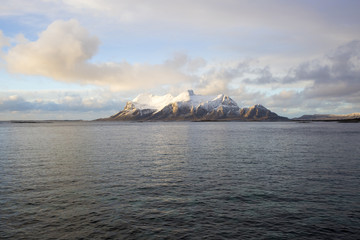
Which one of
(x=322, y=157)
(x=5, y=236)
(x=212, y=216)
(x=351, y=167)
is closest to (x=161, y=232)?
(x=212, y=216)

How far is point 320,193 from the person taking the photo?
92.0 feet

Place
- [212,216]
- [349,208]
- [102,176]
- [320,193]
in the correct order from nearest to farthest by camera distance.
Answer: [212,216], [349,208], [320,193], [102,176]

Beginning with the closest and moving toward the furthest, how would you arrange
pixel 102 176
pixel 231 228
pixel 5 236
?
pixel 5 236, pixel 231 228, pixel 102 176

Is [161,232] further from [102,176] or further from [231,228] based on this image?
[102,176]

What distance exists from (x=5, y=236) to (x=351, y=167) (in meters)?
46.6

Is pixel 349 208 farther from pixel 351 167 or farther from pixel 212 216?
pixel 351 167

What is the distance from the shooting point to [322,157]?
5278 centimetres

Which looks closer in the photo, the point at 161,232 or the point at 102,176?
the point at 161,232

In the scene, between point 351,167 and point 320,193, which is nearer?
point 320,193

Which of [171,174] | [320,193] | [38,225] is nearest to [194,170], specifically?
[171,174]

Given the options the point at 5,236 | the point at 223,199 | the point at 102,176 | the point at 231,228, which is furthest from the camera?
the point at 102,176

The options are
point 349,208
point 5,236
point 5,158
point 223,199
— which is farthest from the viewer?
point 5,158

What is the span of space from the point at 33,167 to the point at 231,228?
1447 inches

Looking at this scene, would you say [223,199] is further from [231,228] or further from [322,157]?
[322,157]
